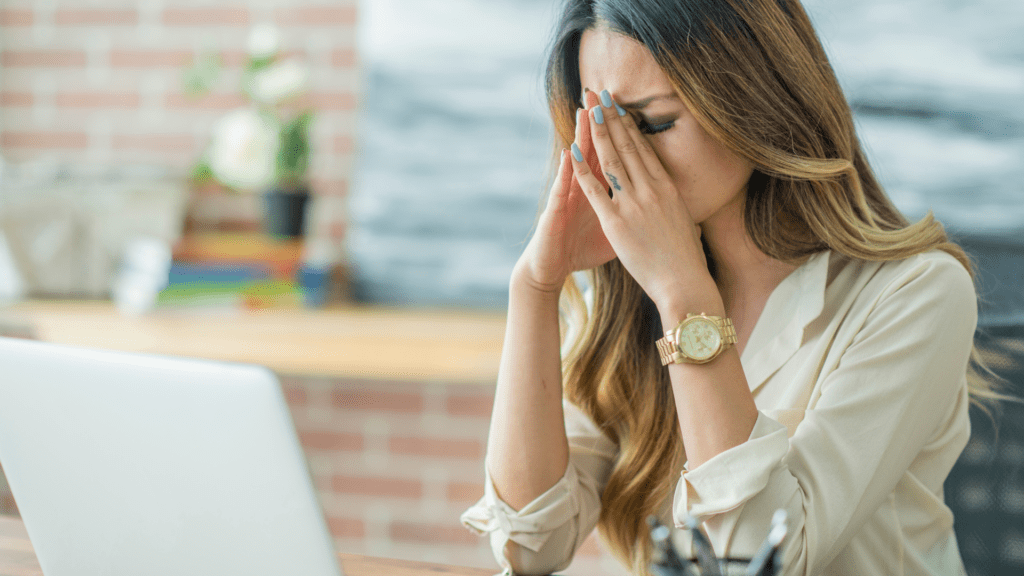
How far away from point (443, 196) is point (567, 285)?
1.04 m

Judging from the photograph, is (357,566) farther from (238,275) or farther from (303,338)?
(238,275)

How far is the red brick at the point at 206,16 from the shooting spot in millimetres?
2305

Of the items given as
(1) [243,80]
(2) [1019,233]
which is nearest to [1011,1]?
(2) [1019,233]

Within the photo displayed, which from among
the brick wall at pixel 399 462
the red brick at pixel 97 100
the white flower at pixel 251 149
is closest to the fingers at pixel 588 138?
the brick wall at pixel 399 462

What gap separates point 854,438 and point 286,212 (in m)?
1.60

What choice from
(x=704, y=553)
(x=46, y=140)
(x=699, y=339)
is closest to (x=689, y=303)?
(x=699, y=339)

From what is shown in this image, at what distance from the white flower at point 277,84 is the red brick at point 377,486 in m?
1.06

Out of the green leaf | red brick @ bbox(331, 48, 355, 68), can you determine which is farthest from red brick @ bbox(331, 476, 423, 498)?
red brick @ bbox(331, 48, 355, 68)

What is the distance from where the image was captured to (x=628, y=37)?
3.22 ft

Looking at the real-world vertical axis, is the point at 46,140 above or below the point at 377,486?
above

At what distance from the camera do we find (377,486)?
7.59ft

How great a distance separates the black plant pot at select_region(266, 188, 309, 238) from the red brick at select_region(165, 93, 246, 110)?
0.37 metres

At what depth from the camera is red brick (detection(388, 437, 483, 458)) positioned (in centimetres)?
224

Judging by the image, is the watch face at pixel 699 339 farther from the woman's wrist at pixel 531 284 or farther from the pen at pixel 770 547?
the pen at pixel 770 547
